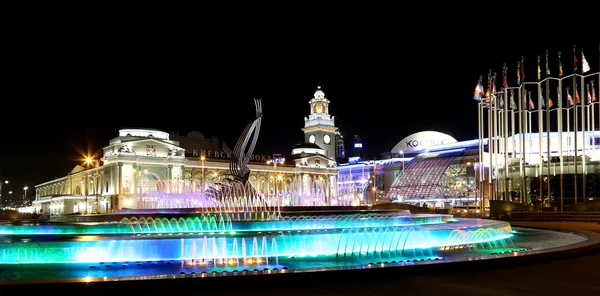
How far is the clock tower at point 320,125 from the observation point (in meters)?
120

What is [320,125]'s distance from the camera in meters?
119

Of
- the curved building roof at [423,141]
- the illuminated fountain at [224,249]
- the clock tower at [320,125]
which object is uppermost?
the clock tower at [320,125]

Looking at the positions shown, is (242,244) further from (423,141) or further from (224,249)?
(423,141)

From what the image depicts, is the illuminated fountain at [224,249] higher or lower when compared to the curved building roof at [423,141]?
lower

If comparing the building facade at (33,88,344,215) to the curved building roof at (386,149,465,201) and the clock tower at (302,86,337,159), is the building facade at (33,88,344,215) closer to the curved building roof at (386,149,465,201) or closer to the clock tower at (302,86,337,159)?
the clock tower at (302,86,337,159)

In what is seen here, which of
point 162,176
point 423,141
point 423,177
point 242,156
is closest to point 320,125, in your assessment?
point 423,141

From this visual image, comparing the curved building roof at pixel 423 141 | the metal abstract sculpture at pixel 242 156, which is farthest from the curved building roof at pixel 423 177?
the metal abstract sculpture at pixel 242 156

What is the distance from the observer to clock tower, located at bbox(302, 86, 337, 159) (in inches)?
4724

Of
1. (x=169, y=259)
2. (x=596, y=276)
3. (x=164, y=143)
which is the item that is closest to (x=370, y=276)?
(x=596, y=276)

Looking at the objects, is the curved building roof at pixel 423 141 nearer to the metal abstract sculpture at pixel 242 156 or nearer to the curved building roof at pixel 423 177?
the curved building roof at pixel 423 177

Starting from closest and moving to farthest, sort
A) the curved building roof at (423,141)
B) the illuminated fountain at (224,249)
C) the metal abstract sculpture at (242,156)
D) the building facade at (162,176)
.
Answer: the illuminated fountain at (224,249) < the metal abstract sculpture at (242,156) < the building facade at (162,176) < the curved building roof at (423,141)

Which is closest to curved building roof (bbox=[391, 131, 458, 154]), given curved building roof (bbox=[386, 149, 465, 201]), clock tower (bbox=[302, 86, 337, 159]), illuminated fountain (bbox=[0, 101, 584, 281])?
curved building roof (bbox=[386, 149, 465, 201])

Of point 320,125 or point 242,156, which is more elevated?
point 320,125

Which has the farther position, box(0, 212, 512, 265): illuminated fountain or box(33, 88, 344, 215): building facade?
box(33, 88, 344, 215): building facade
